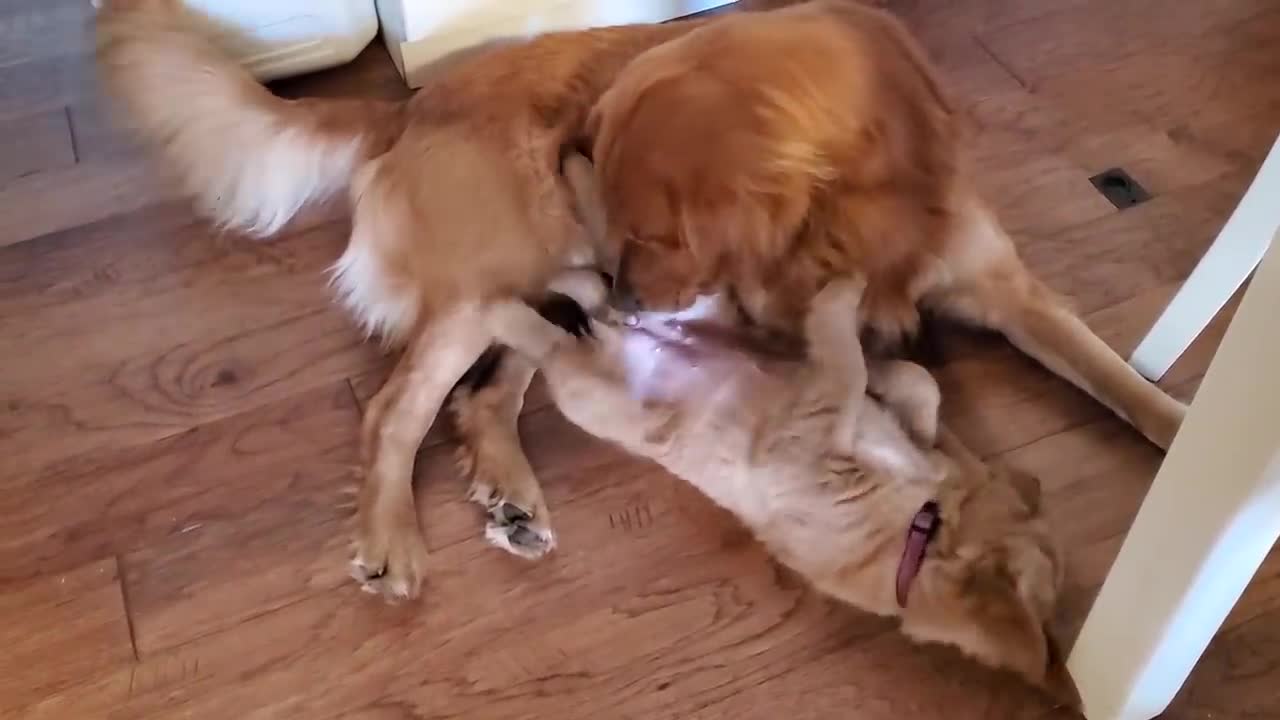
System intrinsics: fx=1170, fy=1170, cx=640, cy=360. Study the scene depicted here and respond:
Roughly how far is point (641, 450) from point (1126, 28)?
4.39 feet

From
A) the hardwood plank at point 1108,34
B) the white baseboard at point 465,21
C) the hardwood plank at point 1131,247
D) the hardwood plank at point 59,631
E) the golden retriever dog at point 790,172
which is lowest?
the hardwood plank at point 59,631

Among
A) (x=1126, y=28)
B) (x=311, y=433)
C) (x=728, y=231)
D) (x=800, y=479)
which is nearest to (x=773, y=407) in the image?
(x=800, y=479)

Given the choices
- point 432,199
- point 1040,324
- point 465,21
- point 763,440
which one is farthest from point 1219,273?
point 465,21

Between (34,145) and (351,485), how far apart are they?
0.89 m

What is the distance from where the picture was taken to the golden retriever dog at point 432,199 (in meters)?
1.50

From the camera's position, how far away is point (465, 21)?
1985mm

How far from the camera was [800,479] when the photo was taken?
136 centimetres

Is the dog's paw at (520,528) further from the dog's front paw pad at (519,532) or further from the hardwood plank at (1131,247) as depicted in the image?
the hardwood plank at (1131,247)

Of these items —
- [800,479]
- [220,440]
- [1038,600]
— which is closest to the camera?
[1038,600]

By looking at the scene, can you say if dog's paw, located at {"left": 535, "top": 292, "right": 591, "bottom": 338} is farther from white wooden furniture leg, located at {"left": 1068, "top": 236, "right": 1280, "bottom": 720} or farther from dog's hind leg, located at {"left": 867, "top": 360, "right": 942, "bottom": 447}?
white wooden furniture leg, located at {"left": 1068, "top": 236, "right": 1280, "bottom": 720}

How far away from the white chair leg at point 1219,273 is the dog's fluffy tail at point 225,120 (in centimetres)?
108

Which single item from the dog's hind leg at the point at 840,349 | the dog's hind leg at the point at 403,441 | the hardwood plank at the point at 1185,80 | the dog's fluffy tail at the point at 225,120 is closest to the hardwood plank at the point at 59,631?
the dog's hind leg at the point at 403,441

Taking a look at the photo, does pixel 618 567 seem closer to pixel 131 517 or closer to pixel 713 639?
pixel 713 639

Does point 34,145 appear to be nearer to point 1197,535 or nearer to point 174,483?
point 174,483
